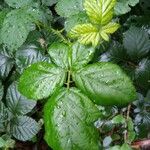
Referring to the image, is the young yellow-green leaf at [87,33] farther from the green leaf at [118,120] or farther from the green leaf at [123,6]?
the green leaf at [118,120]

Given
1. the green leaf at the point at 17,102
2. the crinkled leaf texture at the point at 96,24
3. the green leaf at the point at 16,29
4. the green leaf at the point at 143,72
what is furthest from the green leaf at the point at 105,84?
the green leaf at the point at 17,102

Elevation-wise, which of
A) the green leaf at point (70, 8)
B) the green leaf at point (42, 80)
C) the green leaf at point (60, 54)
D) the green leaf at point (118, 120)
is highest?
the green leaf at point (70, 8)

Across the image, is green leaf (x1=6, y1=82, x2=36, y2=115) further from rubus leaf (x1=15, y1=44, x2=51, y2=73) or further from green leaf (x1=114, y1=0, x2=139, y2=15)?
green leaf (x1=114, y1=0, x2=139, y2=15)

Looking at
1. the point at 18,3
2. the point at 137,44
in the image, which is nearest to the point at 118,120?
the point at 137,44

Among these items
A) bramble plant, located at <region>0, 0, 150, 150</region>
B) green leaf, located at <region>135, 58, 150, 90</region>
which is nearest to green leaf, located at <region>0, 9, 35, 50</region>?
bramble plant, located at <region>0, 0, 150, 150</region>

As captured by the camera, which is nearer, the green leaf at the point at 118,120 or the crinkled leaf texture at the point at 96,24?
the crinkled leaf texture at the point at 96,24

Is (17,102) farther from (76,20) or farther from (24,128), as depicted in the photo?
(76,20)
